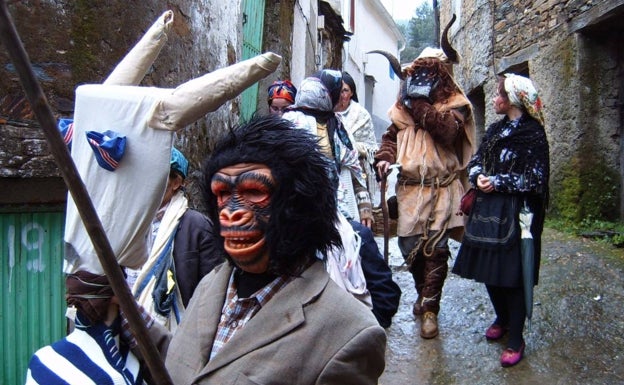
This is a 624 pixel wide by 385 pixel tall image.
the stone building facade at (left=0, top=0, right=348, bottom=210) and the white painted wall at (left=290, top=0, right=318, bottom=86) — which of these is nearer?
the stone building facade at (left=0, top=0, right=348, bottom=210)

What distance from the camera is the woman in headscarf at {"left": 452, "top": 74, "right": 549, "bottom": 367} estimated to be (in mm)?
3680

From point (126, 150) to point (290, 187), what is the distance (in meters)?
0.43

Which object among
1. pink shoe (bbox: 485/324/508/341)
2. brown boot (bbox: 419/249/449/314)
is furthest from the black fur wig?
pink shoe (bbox: 485/324/508/341)

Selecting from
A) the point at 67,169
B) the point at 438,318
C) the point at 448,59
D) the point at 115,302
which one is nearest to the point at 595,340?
the point at 438,318

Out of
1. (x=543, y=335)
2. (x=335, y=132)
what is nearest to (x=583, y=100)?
(x=543, y=335)

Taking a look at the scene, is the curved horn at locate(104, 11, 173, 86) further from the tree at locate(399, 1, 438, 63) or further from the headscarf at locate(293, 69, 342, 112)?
the tree at locate(399, 1, 438, 63)

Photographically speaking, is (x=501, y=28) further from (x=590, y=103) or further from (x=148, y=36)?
(x=148, y=36)

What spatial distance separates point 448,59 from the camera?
4582 millimetres

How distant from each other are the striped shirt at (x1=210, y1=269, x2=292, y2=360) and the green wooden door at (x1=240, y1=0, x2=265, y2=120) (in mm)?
4870

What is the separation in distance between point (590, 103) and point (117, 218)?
589cm

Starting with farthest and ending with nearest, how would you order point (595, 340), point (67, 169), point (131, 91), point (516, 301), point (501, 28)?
point (501, 28), point (595, 340), point (516, 301), point (131, 91), point (67, 169)

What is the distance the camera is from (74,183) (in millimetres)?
1040

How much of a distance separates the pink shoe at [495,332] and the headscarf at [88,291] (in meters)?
3.27

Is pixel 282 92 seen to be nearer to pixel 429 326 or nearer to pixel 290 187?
Result: pixel 429 326
